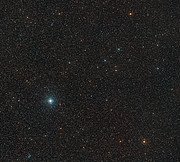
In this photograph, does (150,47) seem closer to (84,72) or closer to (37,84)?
(84,72)

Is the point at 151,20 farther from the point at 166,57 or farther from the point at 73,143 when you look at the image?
the point at 73,143

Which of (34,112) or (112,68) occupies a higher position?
(112,68)

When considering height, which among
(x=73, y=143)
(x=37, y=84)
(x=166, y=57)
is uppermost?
(x=166, y=57)

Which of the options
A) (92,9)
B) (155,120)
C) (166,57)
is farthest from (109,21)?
(155,120)

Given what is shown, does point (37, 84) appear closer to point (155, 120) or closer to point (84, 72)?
point (84, 72)

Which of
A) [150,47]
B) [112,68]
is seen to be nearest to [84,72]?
[112,68]

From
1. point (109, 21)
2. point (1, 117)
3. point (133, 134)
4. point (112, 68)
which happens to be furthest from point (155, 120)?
point (1, 117)

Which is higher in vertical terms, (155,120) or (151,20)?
(151,20)
